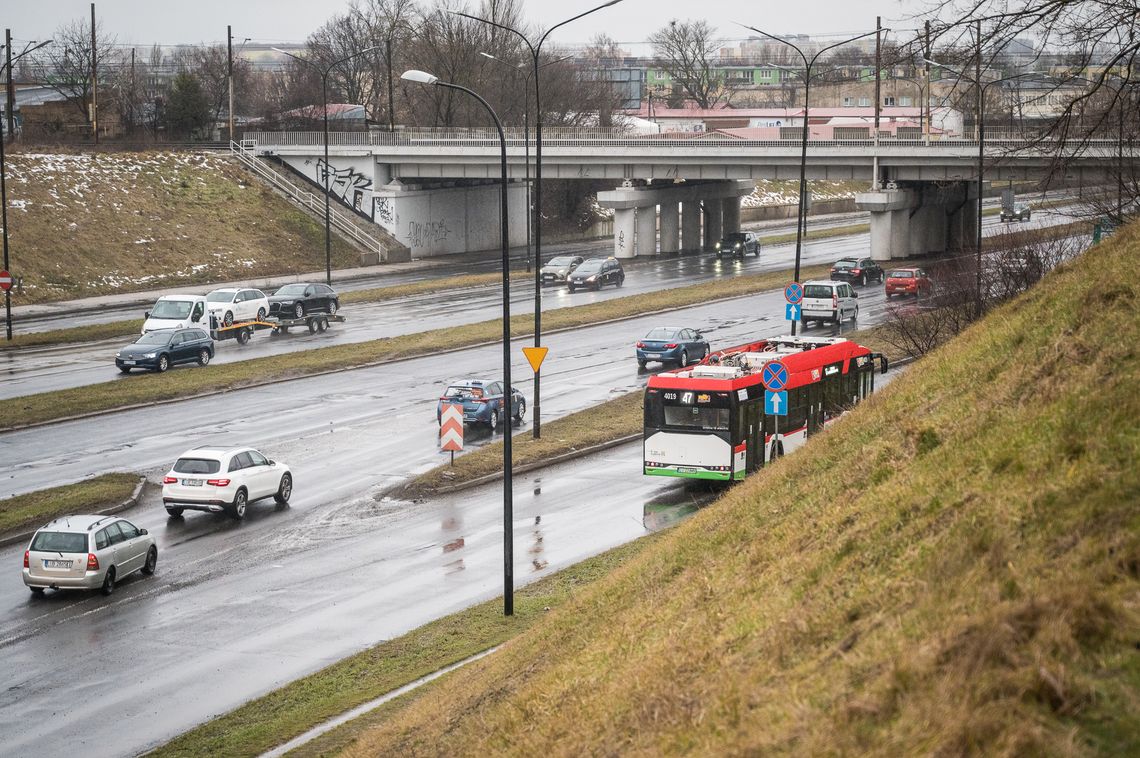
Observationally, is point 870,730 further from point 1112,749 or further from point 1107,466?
point 1107,466

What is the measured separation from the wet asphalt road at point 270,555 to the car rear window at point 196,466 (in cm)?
116

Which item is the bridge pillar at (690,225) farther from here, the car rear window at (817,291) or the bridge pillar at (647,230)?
the car rear window at (817,291)

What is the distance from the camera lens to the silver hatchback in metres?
22.7

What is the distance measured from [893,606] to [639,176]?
73.2 metres

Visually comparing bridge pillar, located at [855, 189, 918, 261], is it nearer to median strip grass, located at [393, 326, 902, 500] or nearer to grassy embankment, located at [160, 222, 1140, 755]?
median strip grass, located at [393, 326, 902, 500]

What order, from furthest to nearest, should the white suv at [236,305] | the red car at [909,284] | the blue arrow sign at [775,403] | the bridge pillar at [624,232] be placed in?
the bridge pillar at [624,232]
the red car at [909,284]
the white suv at [236,305]
the blue arrow sign at [775,403]

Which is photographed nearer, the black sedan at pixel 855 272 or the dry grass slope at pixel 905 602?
the dry grass slope at pixel 905 602

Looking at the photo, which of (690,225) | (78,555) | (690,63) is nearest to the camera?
(78,555)

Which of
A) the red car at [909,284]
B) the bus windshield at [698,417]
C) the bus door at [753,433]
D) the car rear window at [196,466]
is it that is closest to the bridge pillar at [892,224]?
the red car at [909,284]

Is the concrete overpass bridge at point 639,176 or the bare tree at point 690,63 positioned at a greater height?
the bare tree at point 690,63

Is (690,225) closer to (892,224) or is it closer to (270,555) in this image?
(892,224)

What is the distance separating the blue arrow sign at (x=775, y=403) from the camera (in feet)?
93.9

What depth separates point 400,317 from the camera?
5788 centimetres

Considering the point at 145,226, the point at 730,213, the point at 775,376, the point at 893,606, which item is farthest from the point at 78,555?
the point at 730,213
